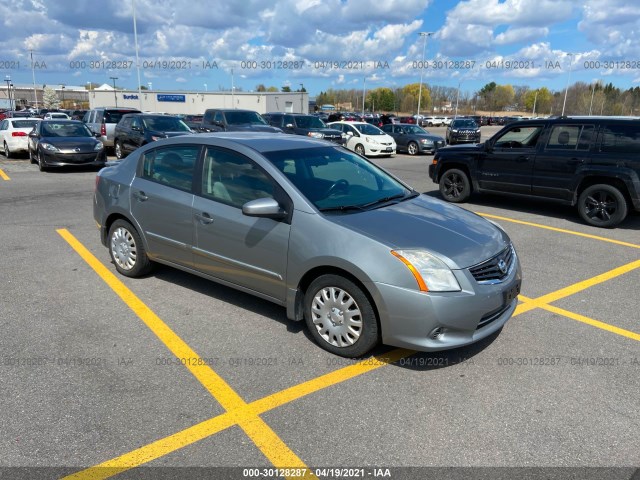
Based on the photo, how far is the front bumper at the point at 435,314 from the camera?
334cm

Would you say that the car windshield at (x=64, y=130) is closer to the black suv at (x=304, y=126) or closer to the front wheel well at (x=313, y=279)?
the black suv at (x=304, y=126)

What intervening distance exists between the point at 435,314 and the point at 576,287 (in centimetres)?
291

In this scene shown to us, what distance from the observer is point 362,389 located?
11.0 feet

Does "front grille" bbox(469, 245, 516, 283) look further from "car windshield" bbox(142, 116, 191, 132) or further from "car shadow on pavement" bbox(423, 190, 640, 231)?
"car windshield" bbox(142, 116, 191, 132)

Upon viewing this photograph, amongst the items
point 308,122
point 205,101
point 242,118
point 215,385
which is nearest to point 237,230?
point 215,385

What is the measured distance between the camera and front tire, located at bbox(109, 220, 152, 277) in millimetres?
5176

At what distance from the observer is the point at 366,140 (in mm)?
21141

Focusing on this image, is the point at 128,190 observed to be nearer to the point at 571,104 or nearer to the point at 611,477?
the point at 611,477

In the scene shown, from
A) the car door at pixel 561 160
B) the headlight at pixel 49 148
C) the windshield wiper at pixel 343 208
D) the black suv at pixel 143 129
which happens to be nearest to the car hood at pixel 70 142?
the headlight at pixel 49 148

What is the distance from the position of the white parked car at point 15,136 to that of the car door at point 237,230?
16.4m

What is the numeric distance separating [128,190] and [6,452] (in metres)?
3.00

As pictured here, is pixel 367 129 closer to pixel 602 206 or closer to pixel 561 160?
pixel 561 160

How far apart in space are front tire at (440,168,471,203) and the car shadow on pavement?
0.75 feet

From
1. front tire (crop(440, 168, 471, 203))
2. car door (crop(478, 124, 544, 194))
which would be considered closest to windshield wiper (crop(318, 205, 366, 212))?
car door (crop(478, 124, 544, 194))
